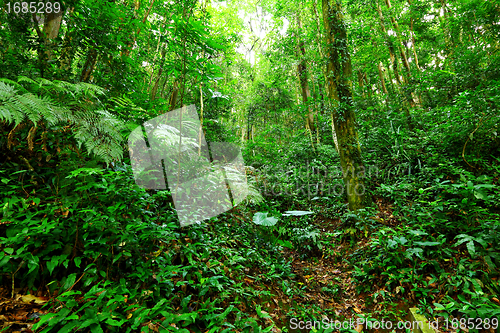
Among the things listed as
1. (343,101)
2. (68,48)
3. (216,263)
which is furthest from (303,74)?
(216,263)

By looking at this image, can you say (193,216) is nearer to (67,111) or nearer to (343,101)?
(67,111)

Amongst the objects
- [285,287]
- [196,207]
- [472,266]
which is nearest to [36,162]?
[196,207]

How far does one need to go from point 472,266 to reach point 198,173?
397cm

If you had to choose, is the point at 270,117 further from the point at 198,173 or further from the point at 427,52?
the point at 427,52

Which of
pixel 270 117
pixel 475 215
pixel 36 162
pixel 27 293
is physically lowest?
pixel 27 293

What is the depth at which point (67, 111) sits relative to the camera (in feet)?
6.92

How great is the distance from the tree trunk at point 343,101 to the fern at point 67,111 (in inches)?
167

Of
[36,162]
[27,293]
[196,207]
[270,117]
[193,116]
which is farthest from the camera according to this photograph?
[270,117]

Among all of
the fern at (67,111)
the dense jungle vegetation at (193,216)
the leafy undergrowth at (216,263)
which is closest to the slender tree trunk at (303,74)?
the dense jungle vegetation at (193,216)

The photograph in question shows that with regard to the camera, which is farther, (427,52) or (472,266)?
(427,52)

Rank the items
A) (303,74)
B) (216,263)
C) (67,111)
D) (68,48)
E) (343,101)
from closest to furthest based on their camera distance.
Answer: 1. (67,111)
2. (216,263)
3. (68,48)
4. (343,101)
5. (303,74)

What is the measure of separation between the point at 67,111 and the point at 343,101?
4810 mm

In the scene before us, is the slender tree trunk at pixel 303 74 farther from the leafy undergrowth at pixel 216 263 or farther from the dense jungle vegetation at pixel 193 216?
the leafy undergrowth at pixel 216 263

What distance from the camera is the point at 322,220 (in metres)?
5.08
